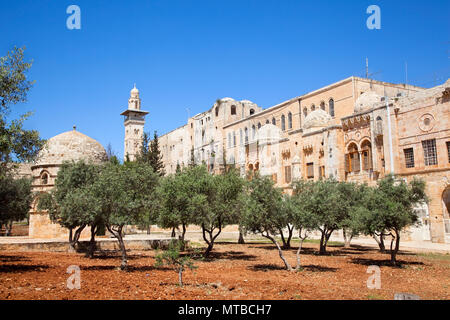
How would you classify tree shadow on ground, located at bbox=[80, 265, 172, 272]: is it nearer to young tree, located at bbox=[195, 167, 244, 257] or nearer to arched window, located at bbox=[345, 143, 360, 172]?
young tree, located at bbox=[195, 167, 244, 257]

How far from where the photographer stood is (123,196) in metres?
15.6

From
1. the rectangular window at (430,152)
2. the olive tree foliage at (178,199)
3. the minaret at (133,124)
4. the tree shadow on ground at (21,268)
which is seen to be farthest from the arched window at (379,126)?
the minaret at (133,124)

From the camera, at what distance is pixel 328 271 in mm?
16078

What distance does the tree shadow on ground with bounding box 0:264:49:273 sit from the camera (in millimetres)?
14589

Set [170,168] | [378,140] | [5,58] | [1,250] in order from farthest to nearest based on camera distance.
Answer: [170,168] < [378,140] < [1,250] < [5,58]

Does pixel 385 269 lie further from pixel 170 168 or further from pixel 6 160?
pixel 170 168

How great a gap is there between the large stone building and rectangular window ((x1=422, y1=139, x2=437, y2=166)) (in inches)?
2.8

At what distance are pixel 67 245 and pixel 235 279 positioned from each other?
15940mm

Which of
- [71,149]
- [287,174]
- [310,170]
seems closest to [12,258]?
[71,149]

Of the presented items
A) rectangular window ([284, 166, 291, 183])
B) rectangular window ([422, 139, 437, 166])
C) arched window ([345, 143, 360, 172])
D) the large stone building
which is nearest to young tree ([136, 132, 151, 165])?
the large stone building

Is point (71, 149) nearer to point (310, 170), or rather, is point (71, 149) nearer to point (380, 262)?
point (310, 170)

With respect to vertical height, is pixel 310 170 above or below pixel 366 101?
below
